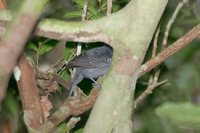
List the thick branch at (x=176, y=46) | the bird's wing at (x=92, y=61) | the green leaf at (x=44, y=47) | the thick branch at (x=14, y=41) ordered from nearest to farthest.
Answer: the thick branch at (x=14, y=41) < the thick branch at (x=176, y=46) < the green leaf at (x=44, y=47) < the bird's wing at (x=92, y=61)

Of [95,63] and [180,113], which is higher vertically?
[180,113]

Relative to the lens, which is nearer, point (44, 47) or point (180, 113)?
point (180, 113)

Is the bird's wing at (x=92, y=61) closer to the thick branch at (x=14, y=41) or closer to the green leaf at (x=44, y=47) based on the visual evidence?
the green leaf at (x=44, y=47)

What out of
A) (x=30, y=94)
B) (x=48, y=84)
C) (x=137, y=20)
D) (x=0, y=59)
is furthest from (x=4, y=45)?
(x=48, y=84)

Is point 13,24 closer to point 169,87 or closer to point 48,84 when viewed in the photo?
point 48,84

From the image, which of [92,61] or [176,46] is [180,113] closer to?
[176,46]

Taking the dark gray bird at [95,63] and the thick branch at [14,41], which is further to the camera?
the dark gray bird at [95,63]

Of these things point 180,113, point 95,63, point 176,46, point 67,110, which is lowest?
point 95,63

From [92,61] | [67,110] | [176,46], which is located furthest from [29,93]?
[92,61]

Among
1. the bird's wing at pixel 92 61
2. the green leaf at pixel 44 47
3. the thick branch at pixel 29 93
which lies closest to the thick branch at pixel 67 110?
the thick branch at pixel 29 93
